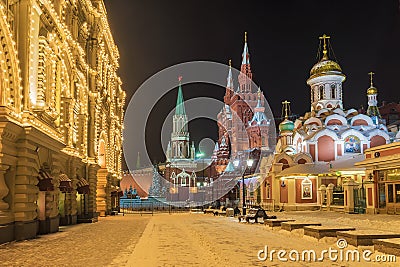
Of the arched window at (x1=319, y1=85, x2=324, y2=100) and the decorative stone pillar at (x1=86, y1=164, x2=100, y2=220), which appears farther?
the arched window at (x1=319, y1=85, x2=324, y2=100)

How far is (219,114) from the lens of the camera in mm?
106500

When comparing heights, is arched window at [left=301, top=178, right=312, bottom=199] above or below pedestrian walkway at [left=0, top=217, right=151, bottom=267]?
above

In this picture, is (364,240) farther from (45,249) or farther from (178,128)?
(178,128)

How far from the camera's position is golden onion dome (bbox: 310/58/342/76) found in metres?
56.6

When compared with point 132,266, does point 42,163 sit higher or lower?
higher

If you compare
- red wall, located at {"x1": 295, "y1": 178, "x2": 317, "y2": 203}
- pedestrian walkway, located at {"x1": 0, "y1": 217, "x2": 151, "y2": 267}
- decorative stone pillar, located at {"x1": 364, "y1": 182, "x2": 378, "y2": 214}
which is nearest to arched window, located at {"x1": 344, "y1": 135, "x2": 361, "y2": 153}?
red wall, located at {"x1": 295, "y1": 178, "x2": 317, "y2": 203}

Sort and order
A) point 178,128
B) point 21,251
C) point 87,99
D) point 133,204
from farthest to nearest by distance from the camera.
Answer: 1. point 178,128
2. point 133,204
3. point 87,99
4. point 21,251

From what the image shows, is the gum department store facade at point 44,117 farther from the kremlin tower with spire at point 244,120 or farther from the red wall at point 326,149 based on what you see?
the kremlin tower with spire at point 244,120

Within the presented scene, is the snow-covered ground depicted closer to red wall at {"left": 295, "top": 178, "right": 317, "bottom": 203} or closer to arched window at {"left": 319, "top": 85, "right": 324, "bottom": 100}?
red wall at {"left": 295, "top": 178, "right": 317, "bottom": 203}

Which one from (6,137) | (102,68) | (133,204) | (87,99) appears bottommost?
(133,204)

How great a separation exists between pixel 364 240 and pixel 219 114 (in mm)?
92269

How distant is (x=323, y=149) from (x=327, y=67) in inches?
446

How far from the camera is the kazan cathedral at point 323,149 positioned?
43875mm

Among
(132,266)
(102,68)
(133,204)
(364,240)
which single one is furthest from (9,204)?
(133,204)
